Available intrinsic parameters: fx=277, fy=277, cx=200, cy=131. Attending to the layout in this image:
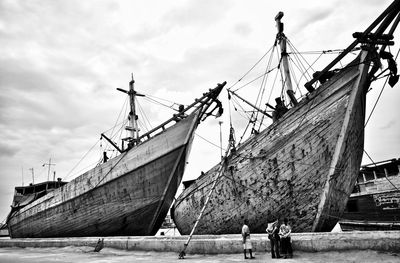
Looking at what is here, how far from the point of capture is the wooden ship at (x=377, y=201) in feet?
42.8

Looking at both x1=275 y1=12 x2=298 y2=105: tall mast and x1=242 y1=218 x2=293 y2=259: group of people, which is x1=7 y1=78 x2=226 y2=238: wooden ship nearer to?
x1=275 y1=12 x2=298 y2=105: tall mast

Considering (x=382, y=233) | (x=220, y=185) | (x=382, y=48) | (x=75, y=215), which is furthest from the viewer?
(x=75, y=215)

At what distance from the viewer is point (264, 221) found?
920cm

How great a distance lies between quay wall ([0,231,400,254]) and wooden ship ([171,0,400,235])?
0.91m

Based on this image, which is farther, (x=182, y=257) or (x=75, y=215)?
(x=75, y=215)

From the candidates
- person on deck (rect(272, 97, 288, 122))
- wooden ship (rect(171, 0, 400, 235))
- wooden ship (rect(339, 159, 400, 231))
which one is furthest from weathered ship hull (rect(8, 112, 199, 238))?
wooden ship (rect(339, 159, 400, 231))

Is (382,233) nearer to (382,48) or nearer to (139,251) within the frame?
(382,48)

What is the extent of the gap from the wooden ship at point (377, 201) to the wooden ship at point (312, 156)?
5631mm

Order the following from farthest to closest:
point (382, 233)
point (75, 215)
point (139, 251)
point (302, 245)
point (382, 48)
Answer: point (75, 215) → point (139, 251) → point (382, 48) → point (302, 245) → point (382, 233)

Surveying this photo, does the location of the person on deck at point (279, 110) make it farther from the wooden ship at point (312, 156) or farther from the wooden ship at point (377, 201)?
the wooden ship at point (377, 201)

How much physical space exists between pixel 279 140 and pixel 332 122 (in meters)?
1.72

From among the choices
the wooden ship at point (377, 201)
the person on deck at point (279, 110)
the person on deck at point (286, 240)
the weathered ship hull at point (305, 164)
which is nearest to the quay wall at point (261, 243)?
the person on deck at point (286, 240)

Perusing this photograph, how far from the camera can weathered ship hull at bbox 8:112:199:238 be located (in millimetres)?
12727

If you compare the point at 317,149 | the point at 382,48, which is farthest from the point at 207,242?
the point at 382,48
